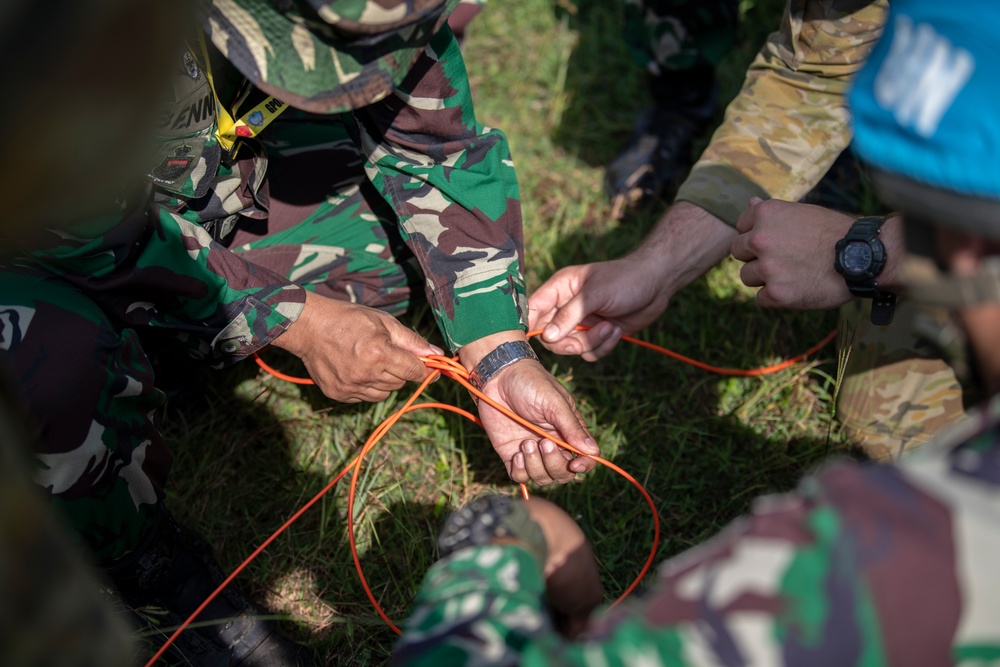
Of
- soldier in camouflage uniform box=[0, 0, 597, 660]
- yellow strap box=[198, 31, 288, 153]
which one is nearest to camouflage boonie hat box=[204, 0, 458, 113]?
soldier in camouflage uniform box=[0, 0, 597, 660]

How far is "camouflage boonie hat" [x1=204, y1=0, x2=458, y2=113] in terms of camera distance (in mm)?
1406

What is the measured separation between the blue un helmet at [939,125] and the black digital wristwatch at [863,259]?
0.81 metres

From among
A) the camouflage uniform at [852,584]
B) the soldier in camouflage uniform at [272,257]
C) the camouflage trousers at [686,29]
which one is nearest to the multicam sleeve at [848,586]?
the camouflage uniform at [852,584]

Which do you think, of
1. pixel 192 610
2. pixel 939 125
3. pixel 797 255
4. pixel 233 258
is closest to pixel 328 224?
pixel 233 258

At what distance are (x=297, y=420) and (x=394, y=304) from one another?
0.45 m

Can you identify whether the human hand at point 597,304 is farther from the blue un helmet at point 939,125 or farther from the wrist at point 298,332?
the blue un helmet at point 939,125

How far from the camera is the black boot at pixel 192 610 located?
5.92 feet

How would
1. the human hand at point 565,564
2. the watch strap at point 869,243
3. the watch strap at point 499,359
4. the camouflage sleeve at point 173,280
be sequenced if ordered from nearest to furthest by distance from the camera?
the human hand at point 565,564 → the camouflage sleeve at point 173,280 → the watch strap at point 869,243 → the watch strap at point 499,359

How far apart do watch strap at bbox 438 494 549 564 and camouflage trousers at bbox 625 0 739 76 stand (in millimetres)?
2080

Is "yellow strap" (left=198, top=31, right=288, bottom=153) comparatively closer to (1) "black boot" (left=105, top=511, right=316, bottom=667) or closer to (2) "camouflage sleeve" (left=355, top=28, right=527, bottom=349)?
(2) "camouflage sleeve" (left=355, top=28, right=527, bottom=349)

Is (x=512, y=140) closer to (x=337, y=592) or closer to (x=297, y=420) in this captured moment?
(x=297, y=420)

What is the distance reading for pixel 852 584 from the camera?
89cm

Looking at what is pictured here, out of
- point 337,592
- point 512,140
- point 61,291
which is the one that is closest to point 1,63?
point 61,291

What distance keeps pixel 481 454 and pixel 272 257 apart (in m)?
0.80
